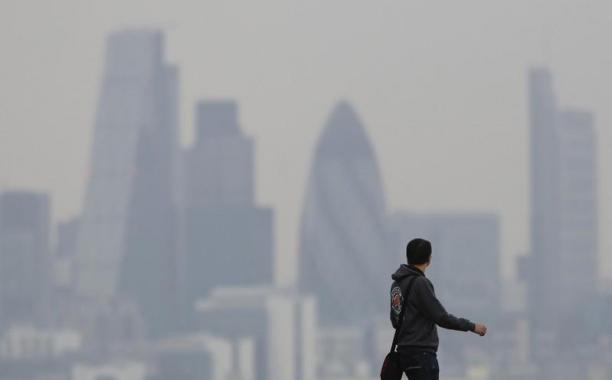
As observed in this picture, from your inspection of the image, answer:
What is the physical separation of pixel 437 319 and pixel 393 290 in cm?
40

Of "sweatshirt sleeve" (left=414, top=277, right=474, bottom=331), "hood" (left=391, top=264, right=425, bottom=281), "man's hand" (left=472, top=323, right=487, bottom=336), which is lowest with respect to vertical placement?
"man's hand" (left=472, top=323, right=487, bottom=336)

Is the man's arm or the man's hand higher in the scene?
the man's arm

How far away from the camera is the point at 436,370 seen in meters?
11.9

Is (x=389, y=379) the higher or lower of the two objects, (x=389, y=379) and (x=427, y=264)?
the lower

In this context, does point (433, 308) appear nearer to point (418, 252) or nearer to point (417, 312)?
point (417, 312)

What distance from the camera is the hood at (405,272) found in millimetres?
11883

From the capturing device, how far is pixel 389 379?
38.9ft

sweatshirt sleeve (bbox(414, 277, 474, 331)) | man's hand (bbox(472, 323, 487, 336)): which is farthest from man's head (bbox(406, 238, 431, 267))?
man's hand (bbox(472, 323, 487, 336))

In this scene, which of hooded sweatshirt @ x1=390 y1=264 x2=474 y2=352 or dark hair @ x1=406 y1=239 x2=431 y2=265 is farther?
dark hair @ x1=406 y1=239 x2=431 y2=265

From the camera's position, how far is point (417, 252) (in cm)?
1193

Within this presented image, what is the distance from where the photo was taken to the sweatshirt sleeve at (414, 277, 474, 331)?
11703 millimetres

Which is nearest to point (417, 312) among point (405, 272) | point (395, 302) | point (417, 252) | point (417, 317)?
point (417, 317)

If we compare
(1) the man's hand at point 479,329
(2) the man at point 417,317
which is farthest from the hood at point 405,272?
(1) the man's hand at point 479,329

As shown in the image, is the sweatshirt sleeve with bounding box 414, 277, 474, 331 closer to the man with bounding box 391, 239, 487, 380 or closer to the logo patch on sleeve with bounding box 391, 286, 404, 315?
the man with bounding box 391, 239, 487, 380
